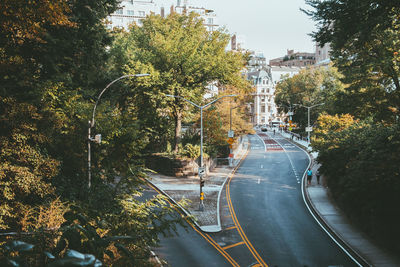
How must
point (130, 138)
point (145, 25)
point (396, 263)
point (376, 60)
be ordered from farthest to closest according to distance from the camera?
point (145, 25) < point (376, 60) < point (130, 138) < point (396, 263)

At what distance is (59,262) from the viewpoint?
2.45 meters

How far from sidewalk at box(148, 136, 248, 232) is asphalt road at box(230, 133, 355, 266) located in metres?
1.69

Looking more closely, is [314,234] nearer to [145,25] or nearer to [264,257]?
[264,257]

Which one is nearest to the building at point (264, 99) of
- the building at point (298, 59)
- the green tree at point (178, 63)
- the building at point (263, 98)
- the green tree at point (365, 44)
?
the building at point (263, 98)

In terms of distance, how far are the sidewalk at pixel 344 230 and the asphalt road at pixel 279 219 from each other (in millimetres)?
911

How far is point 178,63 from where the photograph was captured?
37.4m

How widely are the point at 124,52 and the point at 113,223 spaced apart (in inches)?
1320

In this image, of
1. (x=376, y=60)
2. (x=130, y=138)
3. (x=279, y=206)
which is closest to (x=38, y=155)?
(x=130, y=138)

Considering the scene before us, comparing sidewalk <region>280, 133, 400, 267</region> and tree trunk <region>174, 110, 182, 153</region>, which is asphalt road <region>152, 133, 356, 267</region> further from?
tree trunk <region>174, 110, 182, 153</region>

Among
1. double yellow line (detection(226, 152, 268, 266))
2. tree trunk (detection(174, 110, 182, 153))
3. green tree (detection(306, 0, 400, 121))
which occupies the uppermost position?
green tree (detection(306, 0, 400, 121))

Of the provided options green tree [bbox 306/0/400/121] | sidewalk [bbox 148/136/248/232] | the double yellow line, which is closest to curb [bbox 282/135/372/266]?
the double yellow line

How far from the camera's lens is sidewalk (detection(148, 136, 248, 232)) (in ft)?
79.7

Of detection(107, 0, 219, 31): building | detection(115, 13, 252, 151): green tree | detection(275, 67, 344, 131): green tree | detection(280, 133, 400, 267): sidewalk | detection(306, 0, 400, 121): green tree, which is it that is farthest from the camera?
detection(107, 0, 219, 31): building

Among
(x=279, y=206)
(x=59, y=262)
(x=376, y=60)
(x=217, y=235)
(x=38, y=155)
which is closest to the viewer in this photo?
(x=59, y=262)
